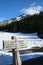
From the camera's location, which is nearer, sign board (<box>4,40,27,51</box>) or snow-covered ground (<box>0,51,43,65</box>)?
sign board (<box>4,40,27,51</box>)

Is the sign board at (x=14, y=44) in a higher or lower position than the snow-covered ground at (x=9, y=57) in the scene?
higher

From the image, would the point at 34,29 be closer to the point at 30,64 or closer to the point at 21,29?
the point at 21,29

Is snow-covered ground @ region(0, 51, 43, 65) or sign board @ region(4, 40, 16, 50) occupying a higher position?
sign board @ region(4, 40, 16, 50)

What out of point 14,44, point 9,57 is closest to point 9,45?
point 14,44

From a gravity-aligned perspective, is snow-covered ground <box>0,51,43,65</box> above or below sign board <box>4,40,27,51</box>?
below

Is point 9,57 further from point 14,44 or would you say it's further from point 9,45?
point 9,45

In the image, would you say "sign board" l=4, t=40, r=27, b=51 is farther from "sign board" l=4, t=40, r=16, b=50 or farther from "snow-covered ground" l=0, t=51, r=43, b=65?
"snow-covered ground" l=0, t=51, r=43, b=65

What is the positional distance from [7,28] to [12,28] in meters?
1.26

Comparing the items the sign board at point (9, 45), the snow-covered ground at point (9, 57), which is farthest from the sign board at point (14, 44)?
the snow-covered ground at point (9, 57)

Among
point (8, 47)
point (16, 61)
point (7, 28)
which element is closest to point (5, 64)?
point (16, 61)

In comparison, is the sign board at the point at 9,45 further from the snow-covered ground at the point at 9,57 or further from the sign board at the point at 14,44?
the snow-covered ground at the point at 9,57

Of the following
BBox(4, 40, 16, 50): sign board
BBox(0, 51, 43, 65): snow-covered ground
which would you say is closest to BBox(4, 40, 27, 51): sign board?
BBox(4, 40, 16, 50): sign board

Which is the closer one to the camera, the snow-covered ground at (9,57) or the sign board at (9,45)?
the sign board at (9,45)

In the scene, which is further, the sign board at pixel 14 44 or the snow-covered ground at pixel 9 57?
the snow-covered ground at pixel 9 57
